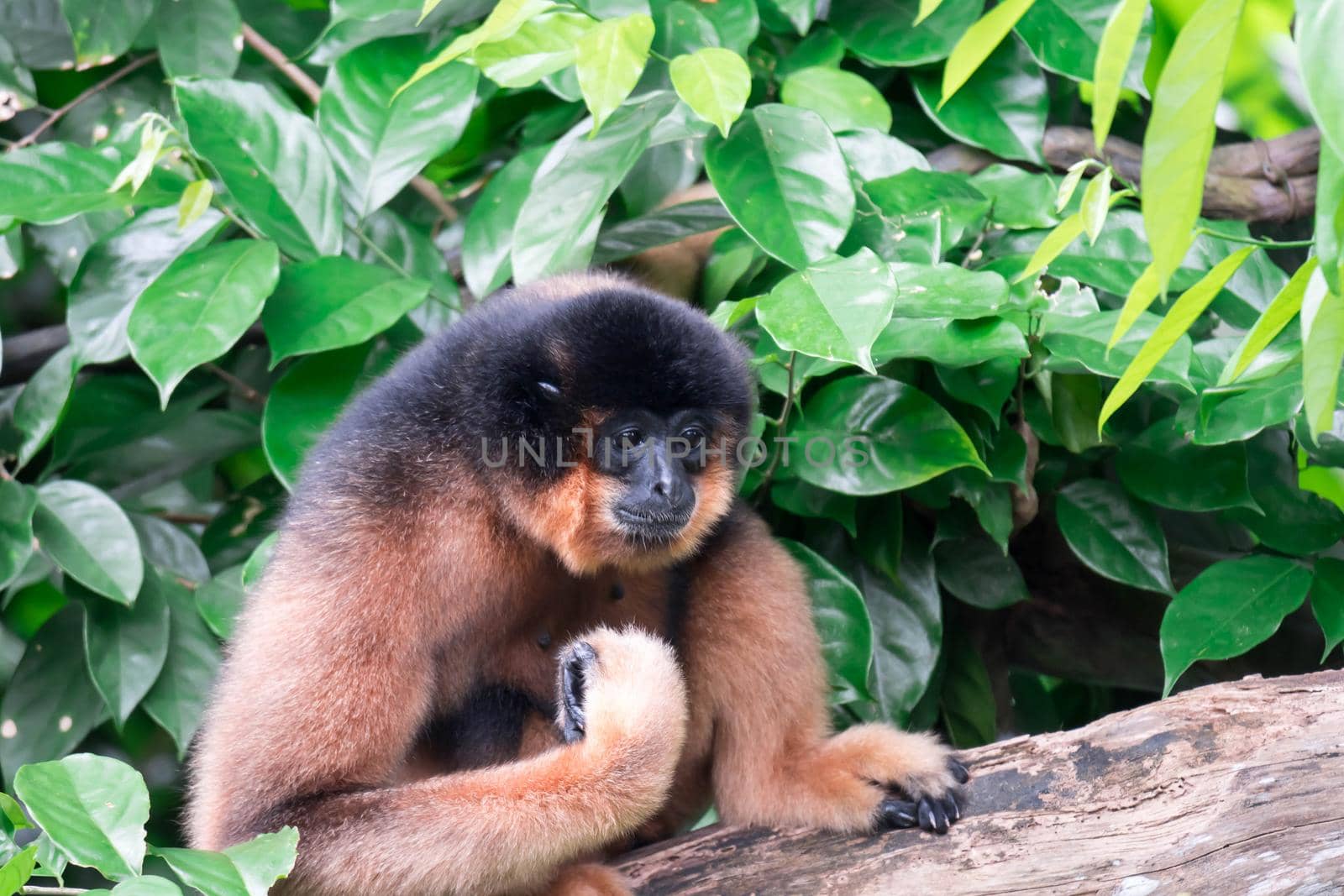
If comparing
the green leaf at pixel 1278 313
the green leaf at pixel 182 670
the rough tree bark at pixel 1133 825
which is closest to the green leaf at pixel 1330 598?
the rough tree bark at pixel 1133 825

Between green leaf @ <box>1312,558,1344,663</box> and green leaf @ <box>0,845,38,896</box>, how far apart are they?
8.62 feet

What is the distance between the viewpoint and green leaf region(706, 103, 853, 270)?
280cm

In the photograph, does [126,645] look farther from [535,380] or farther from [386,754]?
[535,380]

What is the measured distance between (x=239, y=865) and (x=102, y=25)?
9.51ft

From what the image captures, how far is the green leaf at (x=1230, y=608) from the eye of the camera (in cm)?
272

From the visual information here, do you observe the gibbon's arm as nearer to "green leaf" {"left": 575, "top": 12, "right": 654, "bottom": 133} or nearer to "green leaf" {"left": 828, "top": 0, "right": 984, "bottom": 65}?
"green leaf" {"left": 575, "top": 12, "right": 654, "bottom": 133}

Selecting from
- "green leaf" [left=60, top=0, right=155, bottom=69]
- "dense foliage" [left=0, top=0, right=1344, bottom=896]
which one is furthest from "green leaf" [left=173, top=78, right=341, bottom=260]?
"green leaf" [left=60, top=0, right=155, bottom=69]

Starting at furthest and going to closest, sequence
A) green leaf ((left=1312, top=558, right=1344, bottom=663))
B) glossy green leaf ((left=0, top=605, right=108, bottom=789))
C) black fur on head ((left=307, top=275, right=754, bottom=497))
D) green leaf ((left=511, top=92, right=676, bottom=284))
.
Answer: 1. glossy green leaf ((left=0, top=605, right=108, bottom=789))
2. green leaf ((left=511, top=92, right=676, bottom=284))
3. green leaf ((left=1312, top=558, right=1344, bottom=663))
4. black fur on head ((left=307, top=275, right=754, bottom=497))

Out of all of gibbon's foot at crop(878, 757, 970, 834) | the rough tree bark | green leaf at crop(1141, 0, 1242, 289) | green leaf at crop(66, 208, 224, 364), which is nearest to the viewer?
green leaf at crop(1141, 0, 1242, 289)

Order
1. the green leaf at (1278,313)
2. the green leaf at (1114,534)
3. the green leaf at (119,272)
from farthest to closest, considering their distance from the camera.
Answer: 1. the green leaf at (119,272)
2. the green leaf at (1114,534)
3. the green leaf at (1278,313)

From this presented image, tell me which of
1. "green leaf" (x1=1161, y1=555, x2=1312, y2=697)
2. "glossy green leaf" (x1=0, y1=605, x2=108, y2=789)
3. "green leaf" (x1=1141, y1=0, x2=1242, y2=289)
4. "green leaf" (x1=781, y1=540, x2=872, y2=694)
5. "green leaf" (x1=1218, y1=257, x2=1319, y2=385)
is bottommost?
"glossy green leaf" (x1=0, y1=605, x2=108, y2=789)

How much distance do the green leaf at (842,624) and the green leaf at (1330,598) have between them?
3.45 ft

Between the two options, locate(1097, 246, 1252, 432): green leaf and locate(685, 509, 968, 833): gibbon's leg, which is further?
locate(685, 509, 968, 833): gibbon's leg

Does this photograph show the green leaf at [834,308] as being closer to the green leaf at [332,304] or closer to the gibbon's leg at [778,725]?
the gibbon's leg at [778,725]
